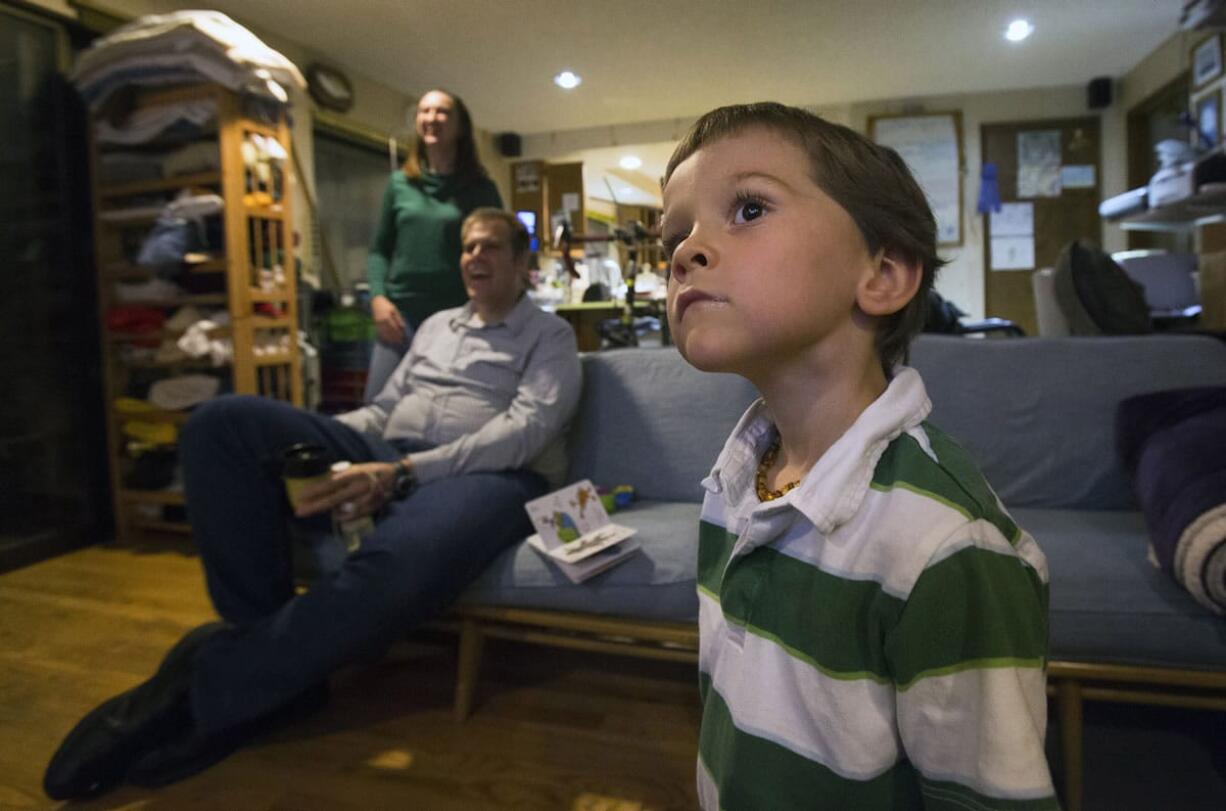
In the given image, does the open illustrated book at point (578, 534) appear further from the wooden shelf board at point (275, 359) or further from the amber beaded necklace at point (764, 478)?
the wooden shelf board at point (275, 359)

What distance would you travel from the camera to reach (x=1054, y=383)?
1.47m

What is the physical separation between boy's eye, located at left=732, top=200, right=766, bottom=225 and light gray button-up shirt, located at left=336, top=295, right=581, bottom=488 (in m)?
1.03

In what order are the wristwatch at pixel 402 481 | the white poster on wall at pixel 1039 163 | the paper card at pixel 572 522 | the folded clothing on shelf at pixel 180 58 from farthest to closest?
the white poster on wall at pixel 1039 163, the folded clothing on shelf at pixel 180 58, the wristwatch at pixel 402 481, the paper card at pixel 572 522

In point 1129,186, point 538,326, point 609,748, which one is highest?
point 1129,186

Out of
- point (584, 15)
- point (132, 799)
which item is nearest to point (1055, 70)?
point (584, 15)

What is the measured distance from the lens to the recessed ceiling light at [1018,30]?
11.7 feet

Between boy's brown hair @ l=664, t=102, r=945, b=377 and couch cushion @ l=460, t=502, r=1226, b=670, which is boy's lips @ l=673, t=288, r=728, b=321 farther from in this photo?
couch cushion @ l=460, t=502, r=1226, b=670

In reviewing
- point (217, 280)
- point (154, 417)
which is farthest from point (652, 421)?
point (154, 417)

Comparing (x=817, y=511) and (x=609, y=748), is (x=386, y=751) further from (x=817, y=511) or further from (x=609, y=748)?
(x=817, y=511)

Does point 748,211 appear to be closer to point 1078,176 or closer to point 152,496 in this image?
point 152,496

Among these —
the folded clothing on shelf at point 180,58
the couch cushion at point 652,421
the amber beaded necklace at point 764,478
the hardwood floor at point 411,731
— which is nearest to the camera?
the amber beaded necklace at point 764,478

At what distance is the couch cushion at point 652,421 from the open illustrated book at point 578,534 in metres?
0.30

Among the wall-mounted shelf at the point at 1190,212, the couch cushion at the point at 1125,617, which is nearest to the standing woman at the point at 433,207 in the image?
the couch cushion at the point at 1125,617

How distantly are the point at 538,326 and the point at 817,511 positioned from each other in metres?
1.16
